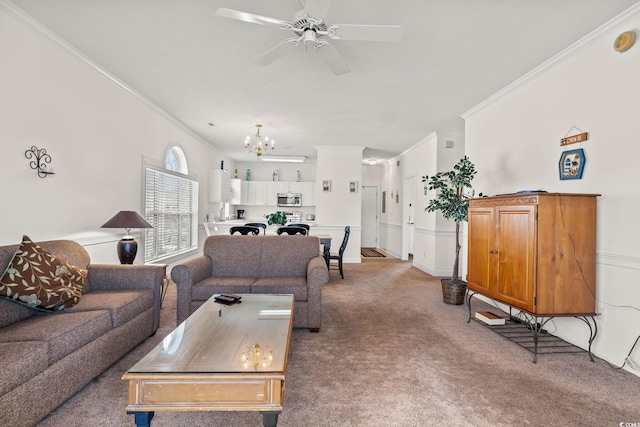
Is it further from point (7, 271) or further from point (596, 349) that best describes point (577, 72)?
point (7, 271)

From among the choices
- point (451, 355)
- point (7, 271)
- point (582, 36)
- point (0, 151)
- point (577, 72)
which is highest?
point (582, 36)

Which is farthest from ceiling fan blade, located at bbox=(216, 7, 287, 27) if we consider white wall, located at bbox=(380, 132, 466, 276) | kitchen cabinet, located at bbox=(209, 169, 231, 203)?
kitchen cabinet, located at bbox=(209, 169, 231, 203)

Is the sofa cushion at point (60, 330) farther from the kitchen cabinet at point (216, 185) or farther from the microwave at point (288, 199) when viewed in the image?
the microwave at point (288, 199)

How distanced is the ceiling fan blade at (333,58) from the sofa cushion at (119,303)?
247cm

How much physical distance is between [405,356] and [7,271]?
9.45 feet

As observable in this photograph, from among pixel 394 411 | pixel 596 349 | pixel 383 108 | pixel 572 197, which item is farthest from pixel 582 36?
pixel 394 411

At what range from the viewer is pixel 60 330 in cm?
181

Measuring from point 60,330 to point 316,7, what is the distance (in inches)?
99.6

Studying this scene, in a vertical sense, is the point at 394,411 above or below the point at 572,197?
below

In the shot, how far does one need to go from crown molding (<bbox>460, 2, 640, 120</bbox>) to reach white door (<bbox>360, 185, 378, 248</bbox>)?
5.93 meters

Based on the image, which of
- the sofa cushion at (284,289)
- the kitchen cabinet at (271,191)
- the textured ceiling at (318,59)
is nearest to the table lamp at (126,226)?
the sofa cushion at (284,289)

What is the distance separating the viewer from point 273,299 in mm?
2650

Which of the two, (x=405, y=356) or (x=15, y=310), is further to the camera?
(x=405, y=356)

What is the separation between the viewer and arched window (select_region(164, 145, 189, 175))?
214 inches
